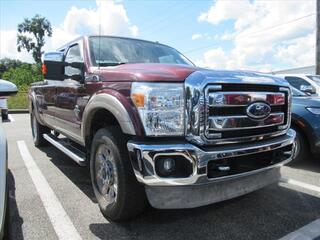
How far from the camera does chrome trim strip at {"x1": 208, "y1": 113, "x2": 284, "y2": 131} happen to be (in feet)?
9.85

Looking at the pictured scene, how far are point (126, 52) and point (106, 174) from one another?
1.69 m

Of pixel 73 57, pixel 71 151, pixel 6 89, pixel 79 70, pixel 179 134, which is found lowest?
pixel 71 151

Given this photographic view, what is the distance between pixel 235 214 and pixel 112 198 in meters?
1.28

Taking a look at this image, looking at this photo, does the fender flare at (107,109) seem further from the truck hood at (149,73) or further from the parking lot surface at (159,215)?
the parking lot surface at (159,215)

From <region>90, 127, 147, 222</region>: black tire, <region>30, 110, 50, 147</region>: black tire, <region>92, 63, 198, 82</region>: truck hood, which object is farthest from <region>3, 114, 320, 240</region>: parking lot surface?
<region>30, 110, 50, 147</region>: black tire

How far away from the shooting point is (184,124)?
2.93 metres

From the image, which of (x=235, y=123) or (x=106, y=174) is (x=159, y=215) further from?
(x=235, y=123)

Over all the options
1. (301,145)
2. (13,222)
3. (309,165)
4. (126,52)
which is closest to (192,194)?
(13,222)

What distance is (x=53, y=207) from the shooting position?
12.8 feet

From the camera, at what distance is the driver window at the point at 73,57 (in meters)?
4.37

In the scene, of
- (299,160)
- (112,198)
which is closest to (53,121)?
(112,198)

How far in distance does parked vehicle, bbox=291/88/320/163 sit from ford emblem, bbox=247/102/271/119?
2.37 metres

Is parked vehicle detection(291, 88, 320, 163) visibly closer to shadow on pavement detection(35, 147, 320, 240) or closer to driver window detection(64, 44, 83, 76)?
shadow on pavement detection(35, 147, 320, 240)

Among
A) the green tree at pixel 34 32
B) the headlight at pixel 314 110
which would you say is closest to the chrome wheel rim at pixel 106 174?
the headlight at pixel 314 110
